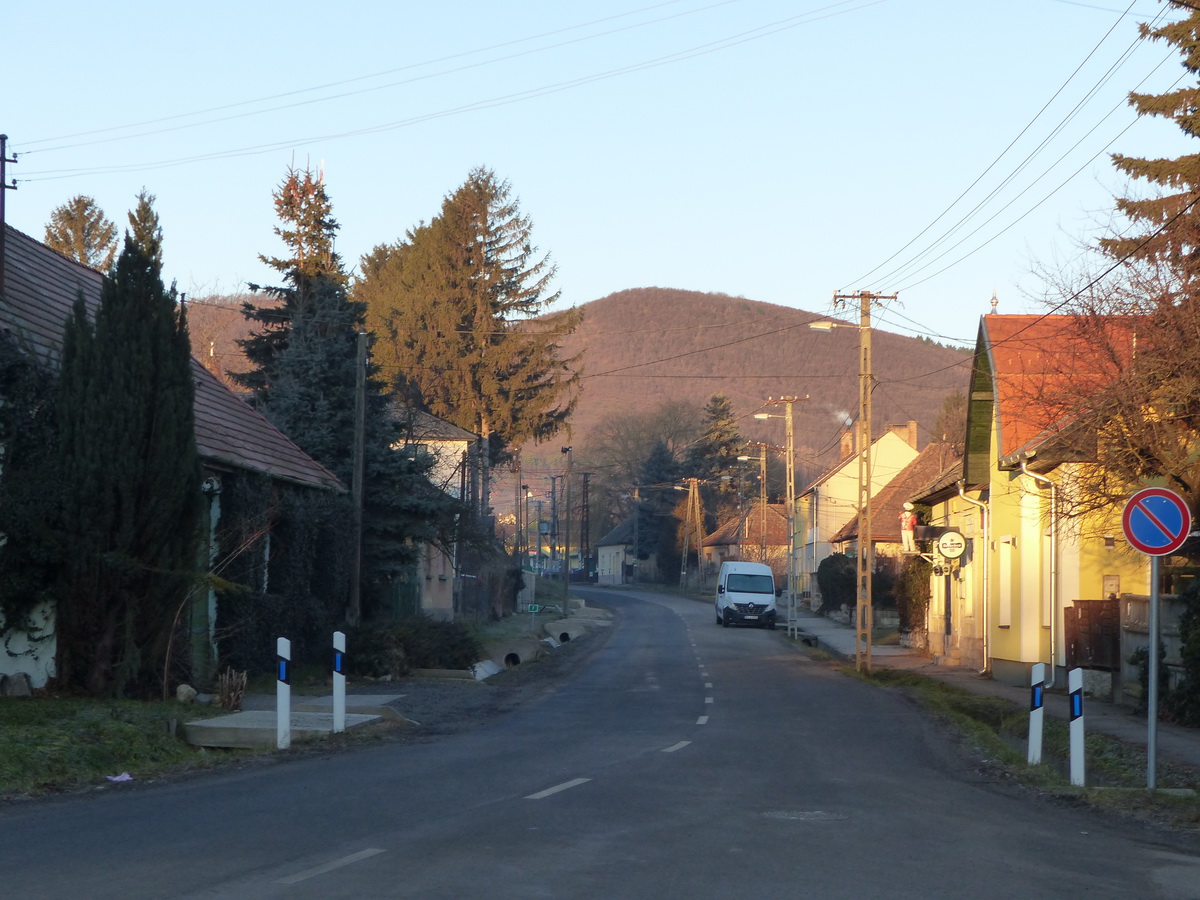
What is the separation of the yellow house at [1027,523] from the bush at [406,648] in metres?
10.9

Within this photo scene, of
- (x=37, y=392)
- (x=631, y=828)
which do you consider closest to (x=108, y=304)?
(x=37, y=392)

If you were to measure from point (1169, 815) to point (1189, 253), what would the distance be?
11.5 metres

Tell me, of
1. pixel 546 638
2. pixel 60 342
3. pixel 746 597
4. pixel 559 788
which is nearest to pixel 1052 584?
pixel 559 788

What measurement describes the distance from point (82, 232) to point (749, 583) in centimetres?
3170

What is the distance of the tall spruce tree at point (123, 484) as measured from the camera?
1582 centimetres

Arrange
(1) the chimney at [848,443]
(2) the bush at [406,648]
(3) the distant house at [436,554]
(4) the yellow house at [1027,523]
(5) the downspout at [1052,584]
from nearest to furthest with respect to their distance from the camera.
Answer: (4) the yellow house at [1027,523] → (5) the downspout at [1052,584] → (2) the bush at [406,648] → (3) the distant house at [436,554] → (1) the chimney at [848,443]

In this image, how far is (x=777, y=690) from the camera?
23.4 meters

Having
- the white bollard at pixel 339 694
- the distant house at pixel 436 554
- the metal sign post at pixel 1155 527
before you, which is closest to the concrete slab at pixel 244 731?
the white bollard at pixel 339 694

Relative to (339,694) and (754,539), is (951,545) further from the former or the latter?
(754,539)

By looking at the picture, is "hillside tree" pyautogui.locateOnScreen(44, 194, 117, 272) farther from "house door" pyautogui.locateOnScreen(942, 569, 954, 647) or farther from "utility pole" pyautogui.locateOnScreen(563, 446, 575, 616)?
"house door" pyautogui.locateOnScreen(942, 569, 954, 647)

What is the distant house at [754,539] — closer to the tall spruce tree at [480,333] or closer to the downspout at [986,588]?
the tall spruce tree at [480,333]

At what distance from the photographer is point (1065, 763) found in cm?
1441

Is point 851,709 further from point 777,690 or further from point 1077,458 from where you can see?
point 1077,458

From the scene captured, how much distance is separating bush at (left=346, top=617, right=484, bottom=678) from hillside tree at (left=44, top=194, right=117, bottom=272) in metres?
35.2
